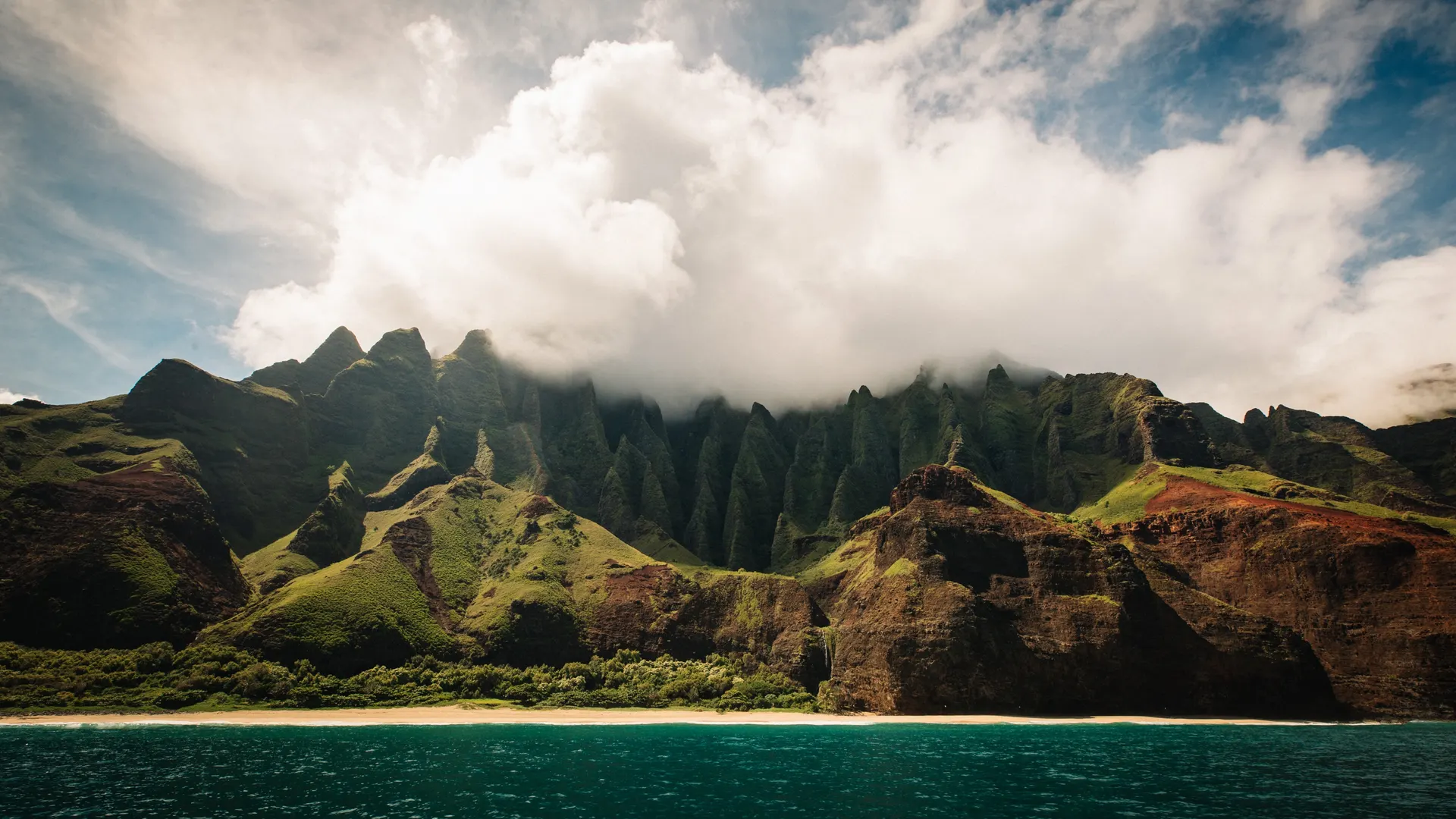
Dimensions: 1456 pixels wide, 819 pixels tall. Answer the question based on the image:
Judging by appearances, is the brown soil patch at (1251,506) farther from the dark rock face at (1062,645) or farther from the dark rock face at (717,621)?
the dark rock face at (717,621)

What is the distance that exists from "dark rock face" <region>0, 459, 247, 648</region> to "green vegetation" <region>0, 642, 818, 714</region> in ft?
21.2

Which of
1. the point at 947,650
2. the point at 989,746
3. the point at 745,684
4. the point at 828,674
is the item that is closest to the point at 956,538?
the point at 947,650

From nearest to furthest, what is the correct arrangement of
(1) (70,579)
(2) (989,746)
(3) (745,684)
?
(2) (989,746) → (1) (70,579) → (3) (745,684)

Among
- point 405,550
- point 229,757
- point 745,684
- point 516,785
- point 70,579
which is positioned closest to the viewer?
point 516,785

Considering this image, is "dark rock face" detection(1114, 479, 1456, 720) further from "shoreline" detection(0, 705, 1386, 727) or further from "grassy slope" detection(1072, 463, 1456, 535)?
"shoreline" detection(0, 705, 1386, 727)

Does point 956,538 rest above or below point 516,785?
above

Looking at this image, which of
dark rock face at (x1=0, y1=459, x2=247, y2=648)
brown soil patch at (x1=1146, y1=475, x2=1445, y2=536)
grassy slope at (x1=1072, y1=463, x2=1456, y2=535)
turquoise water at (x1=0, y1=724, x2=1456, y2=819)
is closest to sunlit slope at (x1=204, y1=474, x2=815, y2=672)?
dark rock face at (x1=0, y1=459, x2=247, y2=648)

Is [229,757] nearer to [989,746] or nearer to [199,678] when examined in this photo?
[199,678]

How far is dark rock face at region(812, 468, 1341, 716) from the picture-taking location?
135375mm

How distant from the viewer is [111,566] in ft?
495

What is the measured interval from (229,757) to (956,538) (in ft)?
442

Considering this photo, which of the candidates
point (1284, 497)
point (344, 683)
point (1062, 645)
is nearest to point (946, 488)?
point (1062, 645)

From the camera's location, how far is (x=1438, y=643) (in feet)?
442

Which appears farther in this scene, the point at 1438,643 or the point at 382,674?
the point at 382,674
